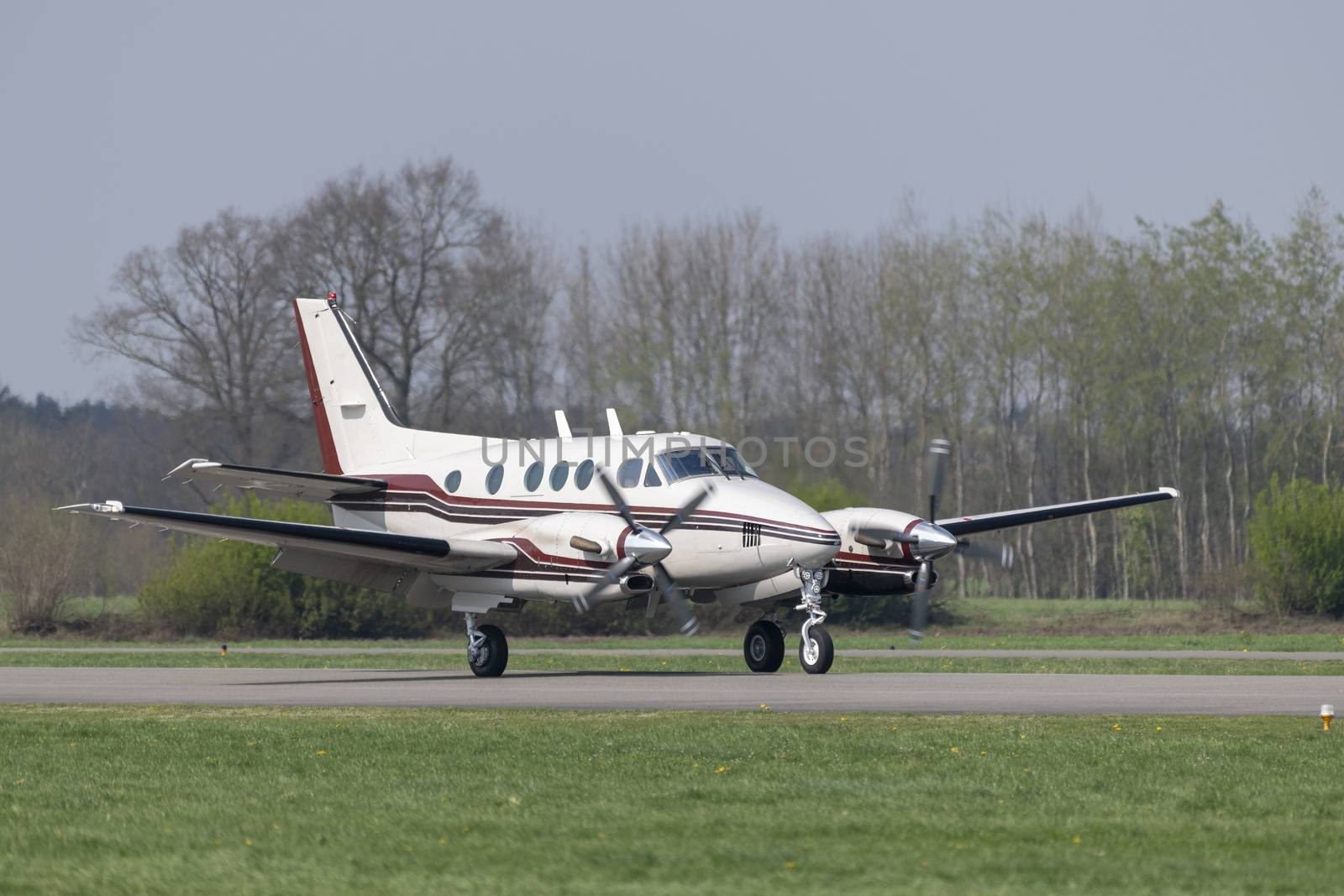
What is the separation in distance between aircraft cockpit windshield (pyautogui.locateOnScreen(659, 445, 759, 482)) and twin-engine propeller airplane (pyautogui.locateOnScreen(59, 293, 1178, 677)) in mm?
24

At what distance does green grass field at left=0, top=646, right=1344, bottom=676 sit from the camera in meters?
26.5

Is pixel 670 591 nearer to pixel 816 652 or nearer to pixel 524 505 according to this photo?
pixel 816 652

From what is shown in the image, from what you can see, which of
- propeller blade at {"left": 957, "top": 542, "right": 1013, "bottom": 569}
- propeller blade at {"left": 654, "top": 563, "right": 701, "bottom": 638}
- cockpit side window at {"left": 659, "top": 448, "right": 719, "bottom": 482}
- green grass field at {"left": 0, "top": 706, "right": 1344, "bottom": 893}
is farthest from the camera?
propeller blade at {"left": 957, "top": 542, "right": 1013, "bottom": 569}

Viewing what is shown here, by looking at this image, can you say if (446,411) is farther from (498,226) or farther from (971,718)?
(971,718)

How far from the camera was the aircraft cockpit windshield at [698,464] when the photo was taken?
2419 centimetres

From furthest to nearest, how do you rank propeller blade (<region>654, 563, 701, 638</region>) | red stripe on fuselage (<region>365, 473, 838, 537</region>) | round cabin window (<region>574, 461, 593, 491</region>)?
round cabin window (<region>574, 461, 593, 491</region>), propeller blade (<region>654, 563, 701, 638</region>), red stripe on fuselage (<region>365, 473, 838, 537</region>)

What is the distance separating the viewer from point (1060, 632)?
140 ft

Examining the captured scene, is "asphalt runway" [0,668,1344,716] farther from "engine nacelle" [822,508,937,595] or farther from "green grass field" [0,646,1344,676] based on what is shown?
"green grass field" [0,646,1344,676]

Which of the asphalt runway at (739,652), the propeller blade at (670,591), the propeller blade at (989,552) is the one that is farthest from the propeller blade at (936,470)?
the asphalt runway at (739,652)

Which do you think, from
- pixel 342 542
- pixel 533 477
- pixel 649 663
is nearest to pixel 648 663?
pixel 649 663

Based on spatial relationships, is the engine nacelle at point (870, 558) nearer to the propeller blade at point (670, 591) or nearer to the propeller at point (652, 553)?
the propeller at point (652, 553)

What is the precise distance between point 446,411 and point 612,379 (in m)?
7.57

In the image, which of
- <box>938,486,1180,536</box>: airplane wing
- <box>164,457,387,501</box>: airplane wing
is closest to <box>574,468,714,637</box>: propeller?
<box>938,486,1180,536</box>: airplane wing

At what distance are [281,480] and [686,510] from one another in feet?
23.3
